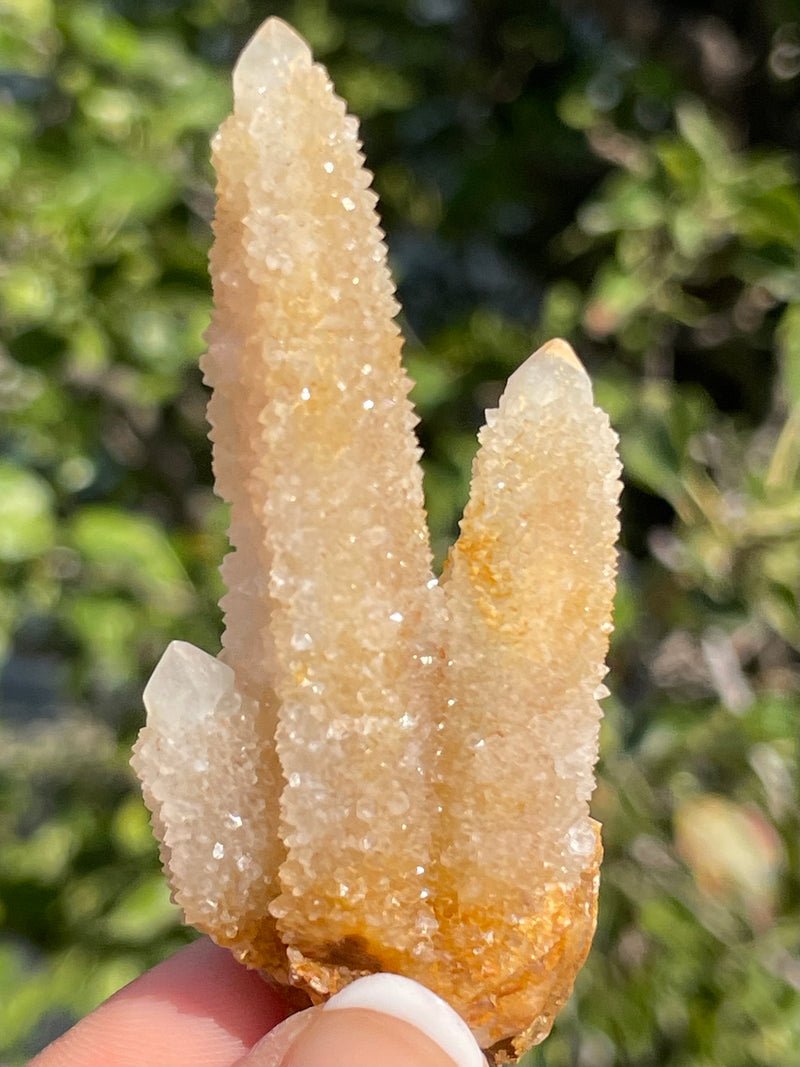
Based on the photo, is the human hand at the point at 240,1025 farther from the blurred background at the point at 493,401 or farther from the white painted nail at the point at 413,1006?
the blurred background at the point at 493,401

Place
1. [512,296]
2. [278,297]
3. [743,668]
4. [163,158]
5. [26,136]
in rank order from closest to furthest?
[278,297], [26,136], [163,158], [743,668], [512,296]

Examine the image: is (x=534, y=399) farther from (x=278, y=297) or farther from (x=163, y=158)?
(x=163, y=158)

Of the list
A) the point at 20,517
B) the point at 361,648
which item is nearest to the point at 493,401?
the point at 20,517

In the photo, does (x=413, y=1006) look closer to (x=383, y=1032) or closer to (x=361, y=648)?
(x=383, y=1032)

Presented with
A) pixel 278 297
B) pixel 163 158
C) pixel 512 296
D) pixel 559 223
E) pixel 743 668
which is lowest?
pixel 743 668

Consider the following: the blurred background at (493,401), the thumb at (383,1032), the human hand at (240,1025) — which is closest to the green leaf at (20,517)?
the blurred background at (493,401)

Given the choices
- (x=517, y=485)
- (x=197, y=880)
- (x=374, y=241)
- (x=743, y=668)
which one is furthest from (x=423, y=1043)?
(x=743, y=668)

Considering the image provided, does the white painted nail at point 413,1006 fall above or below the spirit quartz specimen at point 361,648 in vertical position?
below
